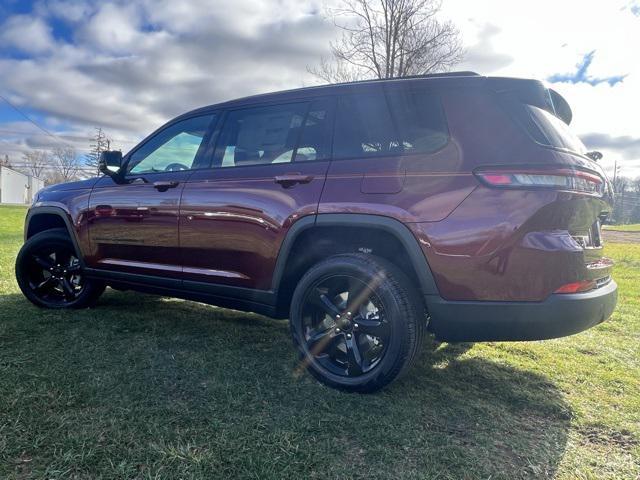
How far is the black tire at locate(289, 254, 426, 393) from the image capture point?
7.81 feet

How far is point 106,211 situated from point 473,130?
9.83 feet

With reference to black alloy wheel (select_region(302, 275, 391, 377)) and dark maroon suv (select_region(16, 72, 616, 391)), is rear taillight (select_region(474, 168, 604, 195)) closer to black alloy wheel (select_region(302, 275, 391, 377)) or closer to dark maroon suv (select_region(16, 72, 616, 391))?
dark maroon suv (select_region(16, 72, 616, 391))

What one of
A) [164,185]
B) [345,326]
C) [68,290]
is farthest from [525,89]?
[68,290]

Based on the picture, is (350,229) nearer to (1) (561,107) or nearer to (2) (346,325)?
(2) (346,325)

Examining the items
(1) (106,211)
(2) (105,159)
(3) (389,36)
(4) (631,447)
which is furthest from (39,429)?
(3) (389,36)

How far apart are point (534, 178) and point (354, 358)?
136cm

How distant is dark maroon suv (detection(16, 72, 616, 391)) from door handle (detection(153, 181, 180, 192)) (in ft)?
0.04

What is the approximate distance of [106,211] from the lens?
3756 mm

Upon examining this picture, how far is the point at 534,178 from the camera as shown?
7.09ft

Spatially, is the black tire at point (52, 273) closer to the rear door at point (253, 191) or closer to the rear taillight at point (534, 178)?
the rear door at point (253, 191)

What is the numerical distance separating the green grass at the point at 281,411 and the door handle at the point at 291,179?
119cm

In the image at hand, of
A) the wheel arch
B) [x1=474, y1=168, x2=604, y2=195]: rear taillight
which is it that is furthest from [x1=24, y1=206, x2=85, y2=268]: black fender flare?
[x1=474, y1=168, x2=604, y2=195]: rear taillight

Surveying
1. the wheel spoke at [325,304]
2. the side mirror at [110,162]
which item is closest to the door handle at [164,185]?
the side mirror at [110,162]

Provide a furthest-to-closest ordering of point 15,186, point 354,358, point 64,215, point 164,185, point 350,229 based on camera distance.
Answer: point 15,186 → point 64,215 → point 164,185 → point 350,229 → point 354,358
